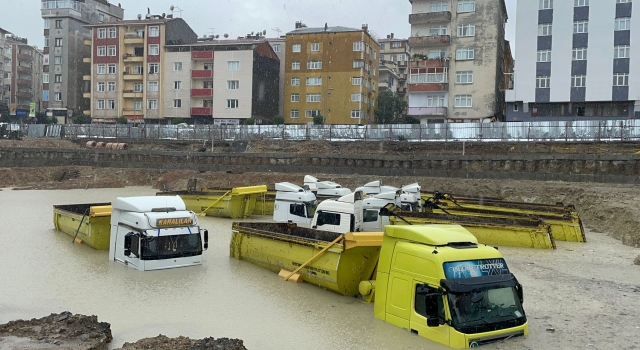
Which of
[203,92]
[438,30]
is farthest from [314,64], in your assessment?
[438,30]

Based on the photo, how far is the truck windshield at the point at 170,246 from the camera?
573 inches

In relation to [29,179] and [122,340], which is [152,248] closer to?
[122,340]

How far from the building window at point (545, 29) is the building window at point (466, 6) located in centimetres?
745

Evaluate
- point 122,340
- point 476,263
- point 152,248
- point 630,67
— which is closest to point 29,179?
point 152,248

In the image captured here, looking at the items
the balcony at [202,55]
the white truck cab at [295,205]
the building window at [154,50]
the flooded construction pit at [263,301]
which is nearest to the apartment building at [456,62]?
the balcony at [202,55]

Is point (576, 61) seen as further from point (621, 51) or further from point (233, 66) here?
point (233, 66)

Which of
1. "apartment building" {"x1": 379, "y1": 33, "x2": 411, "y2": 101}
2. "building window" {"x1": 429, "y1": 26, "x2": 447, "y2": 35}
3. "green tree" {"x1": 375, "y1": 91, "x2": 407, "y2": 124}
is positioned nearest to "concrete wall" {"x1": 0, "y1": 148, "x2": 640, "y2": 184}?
"building window" {"x1": 429, "y1": 26, "x2": 447, "y2": 35}

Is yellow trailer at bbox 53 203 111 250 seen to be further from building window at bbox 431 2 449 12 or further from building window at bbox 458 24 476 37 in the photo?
building window at bbox 431 2 449 12

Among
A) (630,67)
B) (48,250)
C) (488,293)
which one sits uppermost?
(630,67)

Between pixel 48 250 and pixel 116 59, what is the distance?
181ft

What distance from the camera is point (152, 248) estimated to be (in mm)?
14617

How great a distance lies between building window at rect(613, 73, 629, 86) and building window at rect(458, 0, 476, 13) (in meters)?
14.3

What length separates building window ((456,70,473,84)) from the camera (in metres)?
53.6

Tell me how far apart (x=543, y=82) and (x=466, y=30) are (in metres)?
9.53
